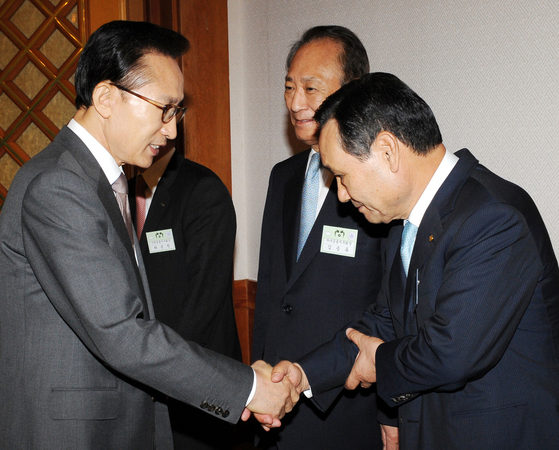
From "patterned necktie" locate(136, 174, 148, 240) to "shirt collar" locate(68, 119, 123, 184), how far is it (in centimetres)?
93

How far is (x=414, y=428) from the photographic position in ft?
5.18

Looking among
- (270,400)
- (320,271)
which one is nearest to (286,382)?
(270,400)

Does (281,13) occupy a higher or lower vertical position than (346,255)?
higher

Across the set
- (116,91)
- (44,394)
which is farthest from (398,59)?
(44,394)

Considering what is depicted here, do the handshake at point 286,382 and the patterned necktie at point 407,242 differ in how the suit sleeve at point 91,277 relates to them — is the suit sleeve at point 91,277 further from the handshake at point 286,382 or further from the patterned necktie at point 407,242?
the patterned necktie at point 407,242

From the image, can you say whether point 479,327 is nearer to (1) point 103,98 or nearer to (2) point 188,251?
(1) point 103,98

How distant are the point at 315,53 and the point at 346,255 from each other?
36.8 inches

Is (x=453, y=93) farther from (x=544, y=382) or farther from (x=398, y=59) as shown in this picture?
(x=544, y=382)

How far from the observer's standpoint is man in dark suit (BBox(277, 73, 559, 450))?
139 cm

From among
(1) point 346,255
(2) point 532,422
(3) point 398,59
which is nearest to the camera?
(2) point 532,422

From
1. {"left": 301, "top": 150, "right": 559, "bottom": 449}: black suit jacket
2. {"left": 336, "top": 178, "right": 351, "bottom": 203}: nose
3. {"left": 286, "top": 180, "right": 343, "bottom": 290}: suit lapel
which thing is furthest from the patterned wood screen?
{"left": 301, "top": 150, "right": 559, "bottom": 449}: black suit jacket

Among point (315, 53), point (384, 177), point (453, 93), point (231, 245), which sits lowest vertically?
point (231, 245)

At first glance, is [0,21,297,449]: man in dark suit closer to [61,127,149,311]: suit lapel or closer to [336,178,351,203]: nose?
[61,127,149,311]: suit lapel

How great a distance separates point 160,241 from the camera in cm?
257
